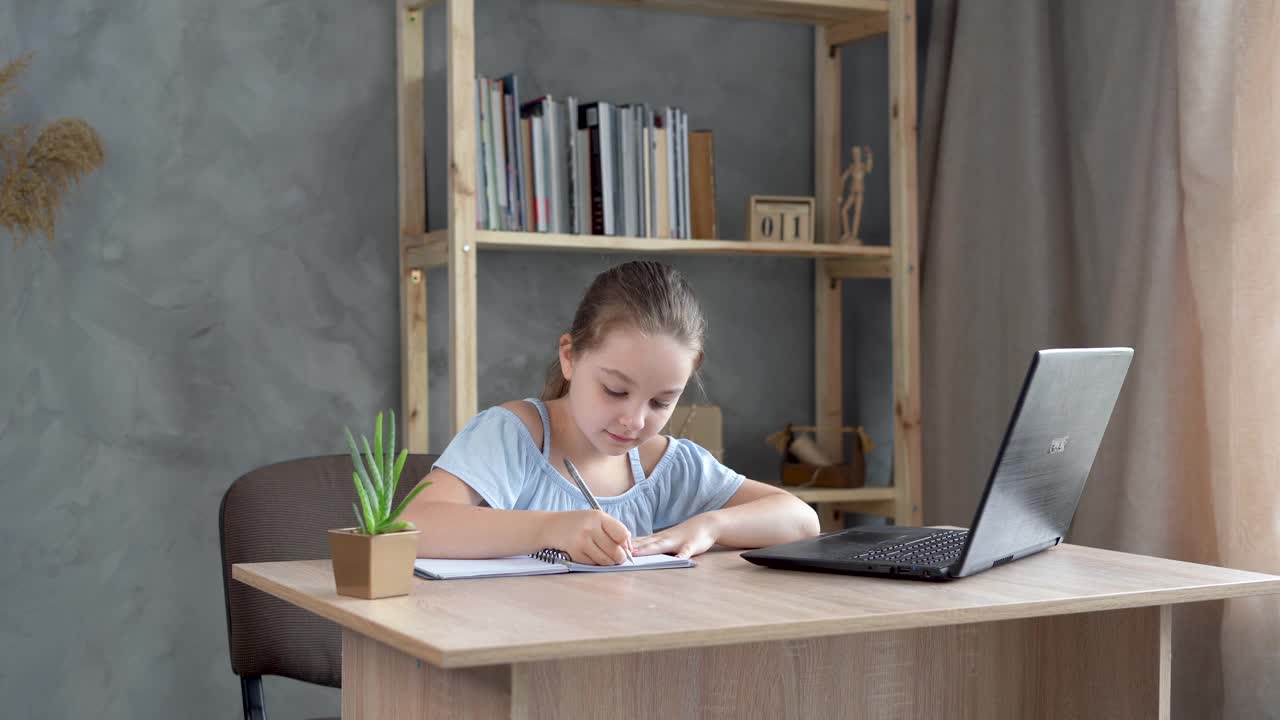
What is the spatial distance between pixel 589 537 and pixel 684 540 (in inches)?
6.8

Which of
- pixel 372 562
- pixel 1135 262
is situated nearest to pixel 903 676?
pixel 372 562

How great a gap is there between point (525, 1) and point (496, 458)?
1.68 m

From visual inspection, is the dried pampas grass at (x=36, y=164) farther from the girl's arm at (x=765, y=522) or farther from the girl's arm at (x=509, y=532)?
the girl's arm at (x=765, y=522)

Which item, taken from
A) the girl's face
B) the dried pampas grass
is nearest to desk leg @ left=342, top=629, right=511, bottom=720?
the girl's face

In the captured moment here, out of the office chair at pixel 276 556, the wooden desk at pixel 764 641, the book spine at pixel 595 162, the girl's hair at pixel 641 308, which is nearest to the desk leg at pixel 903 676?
the wooden desk at pixel 764 641

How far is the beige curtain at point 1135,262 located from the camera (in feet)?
7.61

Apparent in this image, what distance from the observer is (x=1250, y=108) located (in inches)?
91.7

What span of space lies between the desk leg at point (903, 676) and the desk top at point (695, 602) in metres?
0.09

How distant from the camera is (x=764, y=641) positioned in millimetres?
1365

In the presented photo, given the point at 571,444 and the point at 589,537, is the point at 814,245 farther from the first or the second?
the point at 589,537

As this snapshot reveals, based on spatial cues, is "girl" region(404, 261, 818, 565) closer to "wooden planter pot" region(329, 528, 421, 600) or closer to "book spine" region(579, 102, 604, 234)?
"wooden planter pot" region(329, 528, 421, 600)

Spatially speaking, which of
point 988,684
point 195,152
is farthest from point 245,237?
point 988,684

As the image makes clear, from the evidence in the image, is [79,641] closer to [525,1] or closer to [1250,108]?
[525,1]

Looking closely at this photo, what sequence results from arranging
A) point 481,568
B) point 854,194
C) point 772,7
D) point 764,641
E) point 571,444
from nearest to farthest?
point 764,641 → point 481,568 → point 571,444 → point 772,7 → point 854,194
